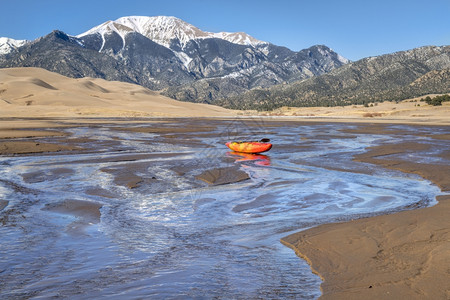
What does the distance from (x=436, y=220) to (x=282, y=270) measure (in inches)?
188

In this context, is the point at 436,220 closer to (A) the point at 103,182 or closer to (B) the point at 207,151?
(A) the point at 103,182

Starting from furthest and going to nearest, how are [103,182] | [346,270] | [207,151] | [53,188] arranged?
[207,151]
[103,182]
[53,188]
[346,270]

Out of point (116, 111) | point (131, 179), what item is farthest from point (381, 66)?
point (131, 179)

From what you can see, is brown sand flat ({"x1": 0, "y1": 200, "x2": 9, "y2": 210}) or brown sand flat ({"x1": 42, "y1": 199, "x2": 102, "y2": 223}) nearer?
brown sand flat ({"x1": 42, "y1": 199, "x2": 102, "y2": 223})

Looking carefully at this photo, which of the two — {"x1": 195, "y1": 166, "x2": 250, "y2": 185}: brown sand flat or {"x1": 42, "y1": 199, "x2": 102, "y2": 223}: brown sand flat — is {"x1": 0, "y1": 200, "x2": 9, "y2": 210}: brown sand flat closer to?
{"x1": 42, "y1": 199, "x2": 102, "y2": 223}: brown sand flat

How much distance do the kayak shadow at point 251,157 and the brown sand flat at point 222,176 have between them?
11.4ft

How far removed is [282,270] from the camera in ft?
26.0

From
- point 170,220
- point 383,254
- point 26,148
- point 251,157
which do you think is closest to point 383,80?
point 251,157

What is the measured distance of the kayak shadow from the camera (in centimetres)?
2491

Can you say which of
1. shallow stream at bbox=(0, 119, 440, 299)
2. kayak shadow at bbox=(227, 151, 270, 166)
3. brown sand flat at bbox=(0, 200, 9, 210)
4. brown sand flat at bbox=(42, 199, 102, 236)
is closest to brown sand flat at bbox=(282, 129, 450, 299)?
shallow stream at bbox=(0, 119, 440, 299)

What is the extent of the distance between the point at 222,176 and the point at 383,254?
11620 mm

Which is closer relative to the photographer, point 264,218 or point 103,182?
point 264,218

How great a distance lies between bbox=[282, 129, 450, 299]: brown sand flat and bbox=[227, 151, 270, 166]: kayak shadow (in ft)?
43.2

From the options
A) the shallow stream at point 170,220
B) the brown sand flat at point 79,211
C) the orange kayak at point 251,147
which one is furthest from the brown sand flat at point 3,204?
the orange kayak at point 251,147
